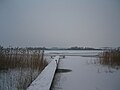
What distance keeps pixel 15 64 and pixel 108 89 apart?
12.9 ft

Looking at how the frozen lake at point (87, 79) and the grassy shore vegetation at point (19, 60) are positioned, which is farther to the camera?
the grassy shore vegetation at point (19, 60)

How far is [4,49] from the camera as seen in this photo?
23.2 ft

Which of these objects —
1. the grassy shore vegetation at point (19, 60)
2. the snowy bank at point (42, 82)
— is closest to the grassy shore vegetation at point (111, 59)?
the grassy shore vegetation at point (19, 60)

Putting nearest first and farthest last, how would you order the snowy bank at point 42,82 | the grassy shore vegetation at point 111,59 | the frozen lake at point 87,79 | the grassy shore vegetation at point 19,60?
1. the snowy bank at point 42,82
2. the frozen lake at point 87,79
3. the grassy shore vegetation at point 19,60
4. the grassy shore vegetation at point 111,59

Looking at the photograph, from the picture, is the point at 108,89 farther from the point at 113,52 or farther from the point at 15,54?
the point at 113,52

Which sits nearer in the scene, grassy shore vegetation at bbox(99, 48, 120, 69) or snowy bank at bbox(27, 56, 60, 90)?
snowy bank at bbox(27, 56, 60, 90)

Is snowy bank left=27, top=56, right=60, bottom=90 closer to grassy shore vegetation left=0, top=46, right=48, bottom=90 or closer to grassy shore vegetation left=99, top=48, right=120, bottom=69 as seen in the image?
grassy shore vegetation left=0, top=46, right=48, bottom=90

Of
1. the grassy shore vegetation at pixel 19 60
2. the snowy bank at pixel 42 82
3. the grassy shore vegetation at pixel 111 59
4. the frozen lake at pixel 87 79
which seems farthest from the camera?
the grassy shore vegetation at pixel 111 59

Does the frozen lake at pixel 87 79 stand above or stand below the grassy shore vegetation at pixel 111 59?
below

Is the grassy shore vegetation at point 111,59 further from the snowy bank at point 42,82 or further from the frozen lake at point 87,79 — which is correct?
the snowy bank at point 42,82

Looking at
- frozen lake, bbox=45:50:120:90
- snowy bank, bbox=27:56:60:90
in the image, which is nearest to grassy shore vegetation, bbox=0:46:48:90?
frozen lake, bbox=45:50:120:90

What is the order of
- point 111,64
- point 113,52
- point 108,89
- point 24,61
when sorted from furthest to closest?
point 113,52, point 111,64, point 24,61, point 108,89

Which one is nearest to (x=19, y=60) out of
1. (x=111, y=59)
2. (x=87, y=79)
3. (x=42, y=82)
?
(x=87, y=79)

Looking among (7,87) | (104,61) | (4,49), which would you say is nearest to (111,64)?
(104,61)
